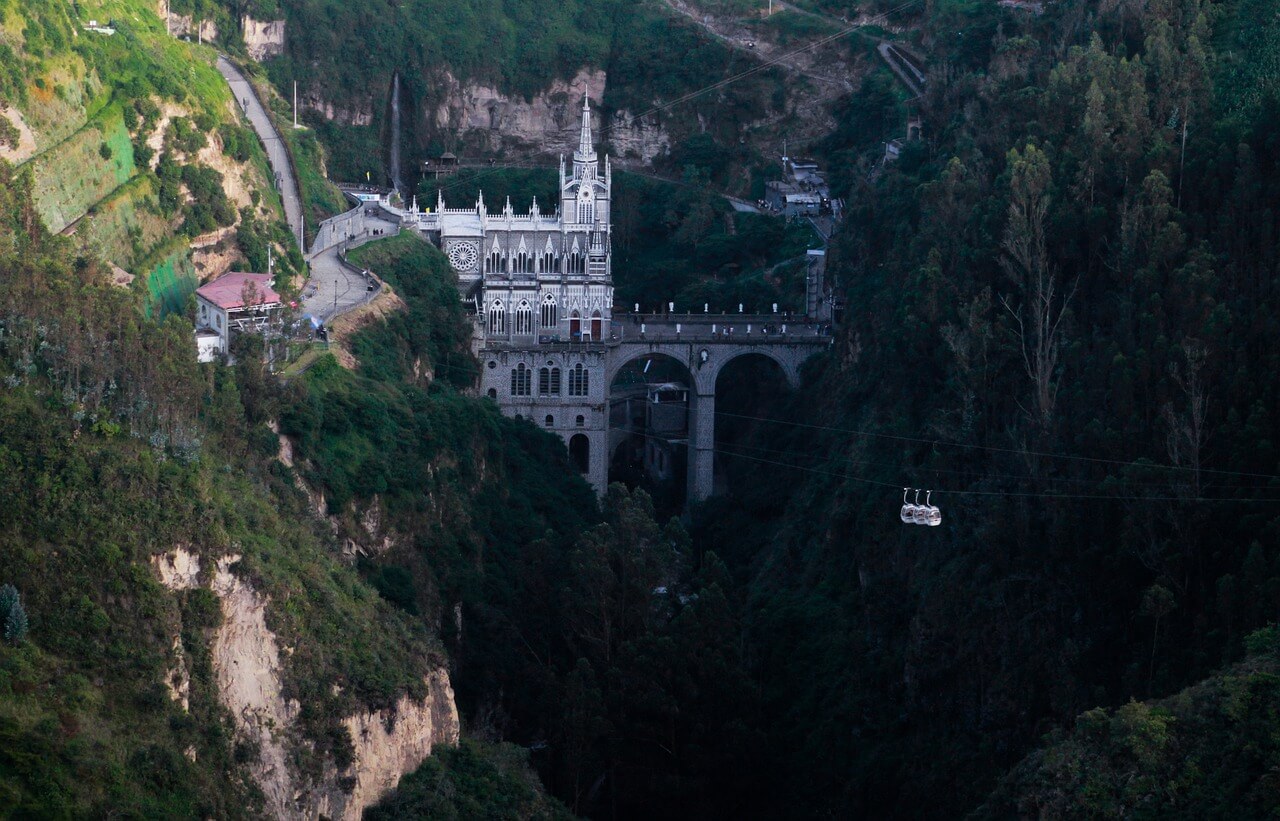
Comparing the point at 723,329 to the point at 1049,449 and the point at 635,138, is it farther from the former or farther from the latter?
the point at 1049,449

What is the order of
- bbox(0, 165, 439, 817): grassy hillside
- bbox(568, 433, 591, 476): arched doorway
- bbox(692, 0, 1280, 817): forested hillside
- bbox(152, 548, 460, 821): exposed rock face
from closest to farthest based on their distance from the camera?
bbox(0, 165, 439, 817): grassy hillside, bbox(152, 548, 460, 821): exposed rock face, bbox(692, 0, 1280, 817): forested hillside, bbox(568, 433, 591, 476): arched doorway

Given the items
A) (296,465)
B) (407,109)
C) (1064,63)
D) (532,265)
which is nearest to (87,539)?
(296,465)

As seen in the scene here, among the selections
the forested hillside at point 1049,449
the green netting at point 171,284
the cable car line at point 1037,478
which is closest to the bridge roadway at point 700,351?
the forested hillside at point 1049,449

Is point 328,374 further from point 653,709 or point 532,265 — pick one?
point 532,265

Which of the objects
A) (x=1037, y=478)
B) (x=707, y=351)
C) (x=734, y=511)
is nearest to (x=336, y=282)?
(x=707, y=351)

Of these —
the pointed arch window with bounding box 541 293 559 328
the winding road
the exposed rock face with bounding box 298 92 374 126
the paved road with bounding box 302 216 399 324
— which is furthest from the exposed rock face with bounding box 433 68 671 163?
the pointed arch window with bounding box 541 293 559 328

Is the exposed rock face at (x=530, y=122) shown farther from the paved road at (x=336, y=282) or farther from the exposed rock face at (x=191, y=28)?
the paved road at (x=336, y=282)

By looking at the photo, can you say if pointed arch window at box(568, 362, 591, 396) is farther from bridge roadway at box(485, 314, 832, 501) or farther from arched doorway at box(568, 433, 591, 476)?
arched doorway at box(568, 433, 591, 476)
